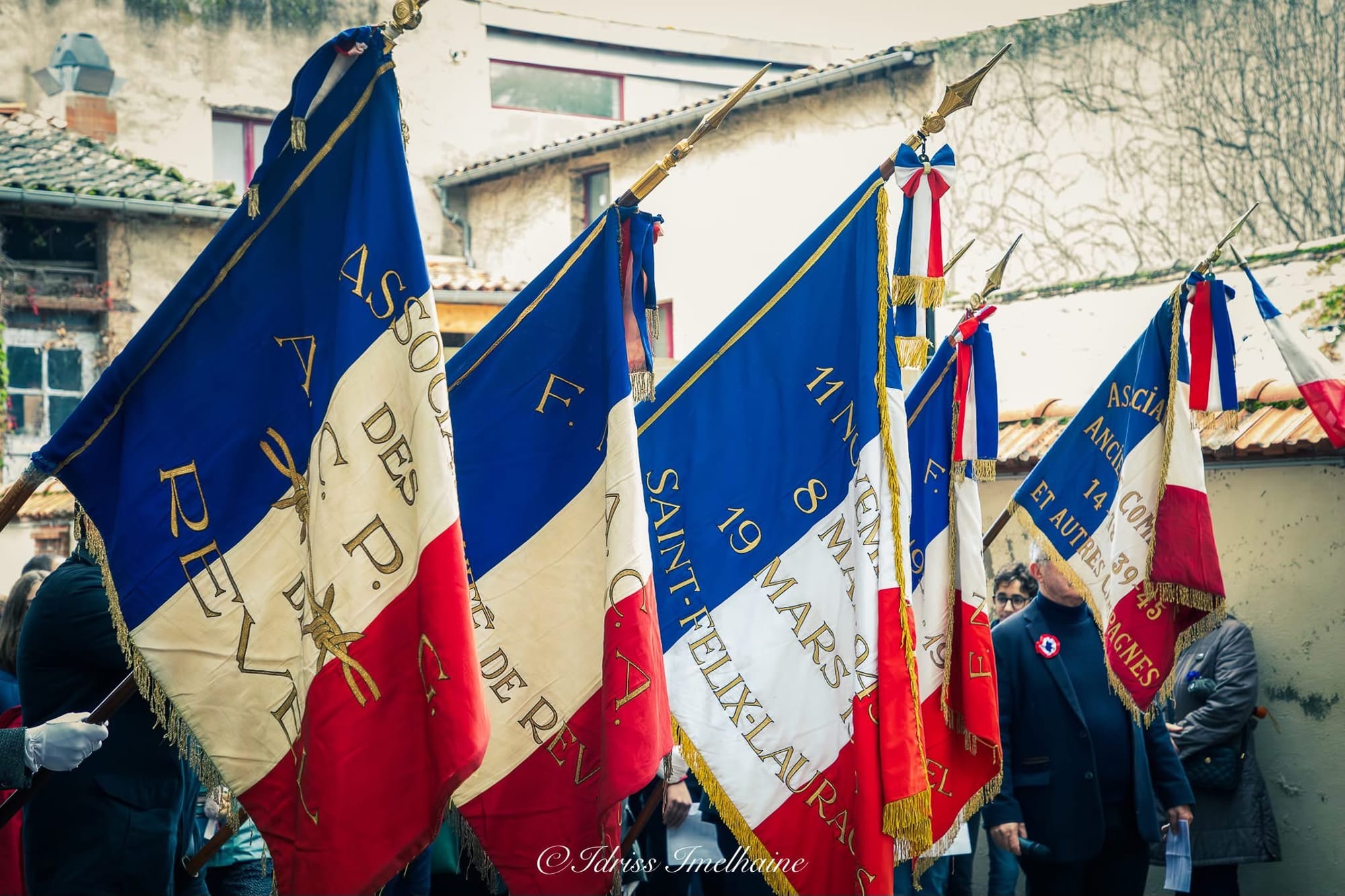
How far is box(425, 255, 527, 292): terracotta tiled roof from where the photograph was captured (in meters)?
16.3

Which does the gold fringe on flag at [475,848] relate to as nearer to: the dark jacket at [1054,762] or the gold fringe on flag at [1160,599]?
the dark jacket at [1054,762]

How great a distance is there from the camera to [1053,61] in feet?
42.8

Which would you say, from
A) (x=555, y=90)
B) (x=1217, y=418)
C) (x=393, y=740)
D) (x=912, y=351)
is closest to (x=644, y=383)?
(x=912, y=351)

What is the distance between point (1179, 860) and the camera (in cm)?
639

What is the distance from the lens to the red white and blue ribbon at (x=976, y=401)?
16.5 feet

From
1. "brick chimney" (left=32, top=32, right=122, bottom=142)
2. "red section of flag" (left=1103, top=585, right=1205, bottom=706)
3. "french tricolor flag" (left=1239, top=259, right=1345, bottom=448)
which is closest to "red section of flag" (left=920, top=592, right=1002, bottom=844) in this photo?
"red section of flag" (left=1103, top=585, right=1205, bottom=706)

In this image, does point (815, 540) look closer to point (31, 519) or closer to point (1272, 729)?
point (1272, 729)

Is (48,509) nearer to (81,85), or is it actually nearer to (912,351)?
(81,85)

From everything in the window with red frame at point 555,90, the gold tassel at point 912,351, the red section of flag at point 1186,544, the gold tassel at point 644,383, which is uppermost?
the window with red frame at point 555,90

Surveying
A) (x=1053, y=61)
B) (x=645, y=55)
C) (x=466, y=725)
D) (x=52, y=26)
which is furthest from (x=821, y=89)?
(x=466, y=725)

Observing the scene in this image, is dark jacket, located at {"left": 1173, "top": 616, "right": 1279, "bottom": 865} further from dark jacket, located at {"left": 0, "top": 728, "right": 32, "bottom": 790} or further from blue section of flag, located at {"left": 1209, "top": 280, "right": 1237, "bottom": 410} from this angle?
dark jacket, located at {"left": 0, "top": 728, "right": 32, "bottom": 790}

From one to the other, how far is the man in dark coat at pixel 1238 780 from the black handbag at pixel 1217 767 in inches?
0.6

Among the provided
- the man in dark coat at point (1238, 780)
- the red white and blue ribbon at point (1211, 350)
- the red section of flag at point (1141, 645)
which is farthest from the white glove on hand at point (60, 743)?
the man in dark coat at point (1238, 780)

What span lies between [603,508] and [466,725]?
44.8 inches
